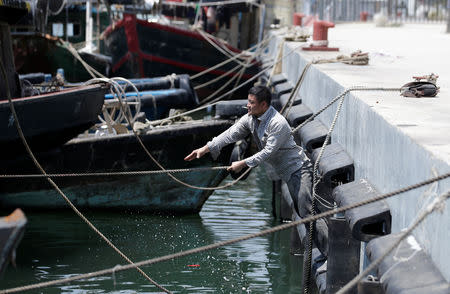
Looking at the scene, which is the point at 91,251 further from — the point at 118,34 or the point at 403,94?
the point at 118,34

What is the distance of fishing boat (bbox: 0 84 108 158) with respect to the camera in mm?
8180

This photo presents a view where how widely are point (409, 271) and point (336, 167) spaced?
2.28 metres

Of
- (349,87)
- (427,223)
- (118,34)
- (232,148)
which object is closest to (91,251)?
(232,148)

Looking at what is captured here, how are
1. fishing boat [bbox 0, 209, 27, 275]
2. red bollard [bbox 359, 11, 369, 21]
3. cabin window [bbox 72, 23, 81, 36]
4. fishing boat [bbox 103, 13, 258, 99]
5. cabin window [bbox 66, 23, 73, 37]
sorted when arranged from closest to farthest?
fishing boat [bbox 0, 209, 27, 275] → fishing boat [bbox 103, 13, 258, 99] → cabin window [bbox 66, 23, 73, 37] → cabin window [bbox 72, 23, 81, 36] → red bollard [bbox 359, 11, 369, 21]

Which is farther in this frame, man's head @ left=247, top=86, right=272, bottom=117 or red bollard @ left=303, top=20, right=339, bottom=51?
red bollard @ left=303, top=20, right=339, bottom=51

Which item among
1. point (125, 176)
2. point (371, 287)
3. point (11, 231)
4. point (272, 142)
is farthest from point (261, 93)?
point (11, 231)

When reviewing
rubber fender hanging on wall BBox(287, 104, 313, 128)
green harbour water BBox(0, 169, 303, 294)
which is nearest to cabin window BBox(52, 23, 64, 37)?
green harbour water BBox(0, 169, 303, 294)

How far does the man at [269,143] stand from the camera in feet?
21.9

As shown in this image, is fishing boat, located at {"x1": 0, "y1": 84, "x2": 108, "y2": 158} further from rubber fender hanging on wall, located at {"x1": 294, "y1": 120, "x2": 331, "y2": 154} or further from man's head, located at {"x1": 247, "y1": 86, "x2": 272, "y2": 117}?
man's head, located at {"x1": 247, "y1": 86, "x2": 272, "y2": 117}

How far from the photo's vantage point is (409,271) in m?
4.07

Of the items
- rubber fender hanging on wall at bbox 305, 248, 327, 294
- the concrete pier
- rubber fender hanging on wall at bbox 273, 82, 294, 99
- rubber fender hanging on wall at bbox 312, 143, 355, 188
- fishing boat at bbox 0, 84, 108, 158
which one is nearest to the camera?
the concrete pier

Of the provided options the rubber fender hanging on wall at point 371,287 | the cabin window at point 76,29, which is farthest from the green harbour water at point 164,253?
the cabin window at point 76,29

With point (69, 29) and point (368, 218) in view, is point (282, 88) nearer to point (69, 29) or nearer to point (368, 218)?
point (368, 218)

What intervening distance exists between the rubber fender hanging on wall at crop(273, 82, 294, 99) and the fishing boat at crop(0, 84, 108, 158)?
371 centimetres
